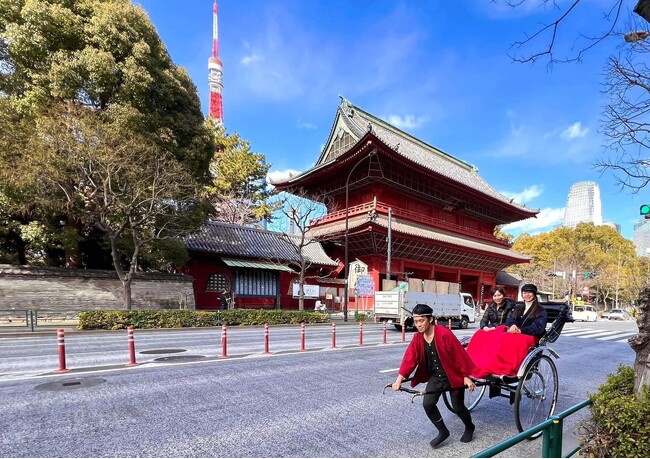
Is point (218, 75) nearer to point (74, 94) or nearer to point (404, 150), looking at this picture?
point (404, 150)

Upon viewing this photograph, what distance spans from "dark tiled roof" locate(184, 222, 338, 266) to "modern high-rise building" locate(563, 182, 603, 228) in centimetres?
14390

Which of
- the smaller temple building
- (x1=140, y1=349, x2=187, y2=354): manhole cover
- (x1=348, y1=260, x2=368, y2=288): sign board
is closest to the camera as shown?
(x1=140, y1=349, x2=187, y2=354): manhole cover

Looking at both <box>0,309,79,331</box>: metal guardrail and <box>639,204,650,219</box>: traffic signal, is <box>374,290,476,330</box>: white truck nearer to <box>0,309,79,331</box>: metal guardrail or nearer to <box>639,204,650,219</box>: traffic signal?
<box>639,204,650,219</box>: traffic signal

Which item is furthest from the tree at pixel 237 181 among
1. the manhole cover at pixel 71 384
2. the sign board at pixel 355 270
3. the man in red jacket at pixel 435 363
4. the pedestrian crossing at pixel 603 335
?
the man in red jacket at pixel 435 363

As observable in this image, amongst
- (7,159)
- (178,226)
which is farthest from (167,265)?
(7,159)

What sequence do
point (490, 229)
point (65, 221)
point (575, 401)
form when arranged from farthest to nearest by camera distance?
point (490, 229) → point (65, 221) → point (575, 401)

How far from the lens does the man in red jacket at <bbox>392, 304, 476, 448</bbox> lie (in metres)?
4.03

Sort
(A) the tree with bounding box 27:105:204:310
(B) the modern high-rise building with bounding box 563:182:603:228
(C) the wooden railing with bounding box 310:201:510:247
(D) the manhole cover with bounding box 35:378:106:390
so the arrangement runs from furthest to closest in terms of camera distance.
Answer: (B) the modern high-rise building with bounding box 563:182:603:228
(C) the wooden railing with bounding box 310:201:510:247
(A) the tree with bounding box 27:105:204:310
(D) the manhole cover with bounding box 35:378:106:390

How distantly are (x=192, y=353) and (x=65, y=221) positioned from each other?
47.5 ft

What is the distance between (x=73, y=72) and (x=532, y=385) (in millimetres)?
19452

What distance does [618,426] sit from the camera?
119 inches

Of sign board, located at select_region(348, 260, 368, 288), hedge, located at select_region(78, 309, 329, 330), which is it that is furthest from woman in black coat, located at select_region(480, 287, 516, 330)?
sign board, located at select_region(348, 260, 368, 288)

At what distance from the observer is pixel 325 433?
4500mm

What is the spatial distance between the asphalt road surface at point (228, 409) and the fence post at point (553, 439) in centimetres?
175
